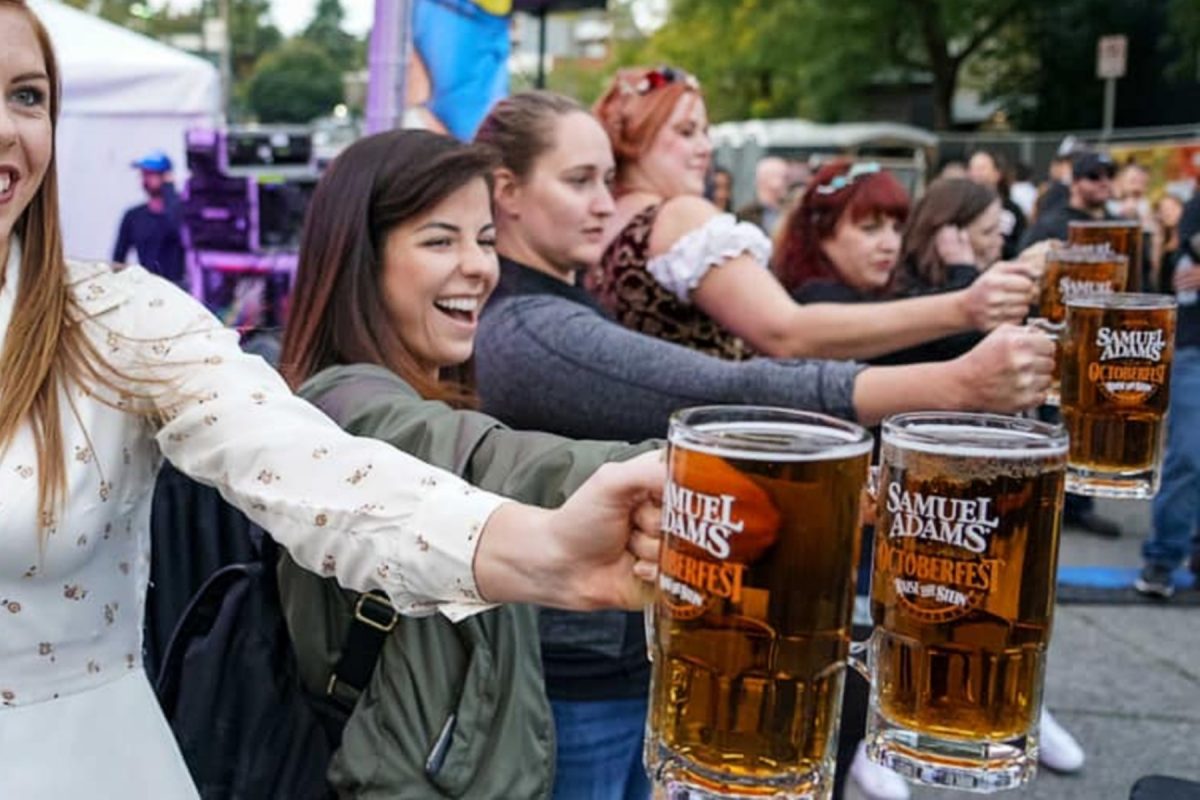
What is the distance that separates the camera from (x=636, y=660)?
2133 mm

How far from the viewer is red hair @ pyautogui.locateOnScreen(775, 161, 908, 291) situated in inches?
154

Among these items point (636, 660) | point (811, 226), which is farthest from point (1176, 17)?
point (636, 660)

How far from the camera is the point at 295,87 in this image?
5966cm

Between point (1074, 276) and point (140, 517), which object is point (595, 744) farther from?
point (1074, 276)

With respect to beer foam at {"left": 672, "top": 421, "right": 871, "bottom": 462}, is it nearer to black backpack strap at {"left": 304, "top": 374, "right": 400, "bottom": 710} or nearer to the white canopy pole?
black backpack strap at {"left": 304, "top": 374, "right": 400, "bottom": 710}

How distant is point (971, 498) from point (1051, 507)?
77 millimetres

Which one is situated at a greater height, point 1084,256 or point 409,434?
point 1084,256

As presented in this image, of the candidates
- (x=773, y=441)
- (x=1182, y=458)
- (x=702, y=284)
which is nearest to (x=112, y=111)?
(x=1182, y=458)

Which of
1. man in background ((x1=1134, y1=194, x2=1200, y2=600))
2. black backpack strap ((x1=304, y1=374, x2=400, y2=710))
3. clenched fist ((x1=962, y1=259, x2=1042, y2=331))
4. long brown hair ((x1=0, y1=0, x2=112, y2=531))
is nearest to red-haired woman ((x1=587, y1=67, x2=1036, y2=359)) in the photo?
clenched fist ((x1=962, y1=259, x2=1042, y2=331))

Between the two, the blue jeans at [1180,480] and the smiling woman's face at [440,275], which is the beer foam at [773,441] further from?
the blue jeans at [1180,480]

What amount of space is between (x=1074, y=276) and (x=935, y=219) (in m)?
2.43

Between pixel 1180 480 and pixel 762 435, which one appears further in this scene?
pixel 1180 480

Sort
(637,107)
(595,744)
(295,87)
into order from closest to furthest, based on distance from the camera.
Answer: (595,744)
(637,107)
(295,87)

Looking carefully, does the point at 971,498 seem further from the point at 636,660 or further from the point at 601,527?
the point at 636,660
